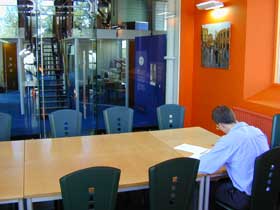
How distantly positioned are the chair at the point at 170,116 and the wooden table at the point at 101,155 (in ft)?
1.09

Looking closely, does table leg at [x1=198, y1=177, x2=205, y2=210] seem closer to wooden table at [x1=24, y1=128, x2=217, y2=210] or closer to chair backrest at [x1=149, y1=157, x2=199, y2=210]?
wooden table at [x1=24, y1=128, x2=217, y2=210]

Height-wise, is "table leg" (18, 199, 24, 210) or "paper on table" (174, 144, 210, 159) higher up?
"paper on table" (174, 144, 210, 159)

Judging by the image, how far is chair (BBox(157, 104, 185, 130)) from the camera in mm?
4363

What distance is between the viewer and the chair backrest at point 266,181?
8.16ft

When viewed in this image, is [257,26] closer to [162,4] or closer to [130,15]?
[162,4]

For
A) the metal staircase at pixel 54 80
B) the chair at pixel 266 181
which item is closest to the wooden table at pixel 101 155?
the chair at pixel 266 181

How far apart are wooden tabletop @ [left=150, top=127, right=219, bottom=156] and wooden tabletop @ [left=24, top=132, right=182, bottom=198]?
0.32 feet

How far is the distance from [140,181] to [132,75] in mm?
6277

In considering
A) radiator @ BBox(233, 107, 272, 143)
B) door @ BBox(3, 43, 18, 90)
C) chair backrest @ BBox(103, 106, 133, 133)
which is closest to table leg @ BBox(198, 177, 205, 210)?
chair backrest @ BBox(103, 106, 133, 133)

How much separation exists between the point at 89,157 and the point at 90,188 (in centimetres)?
99

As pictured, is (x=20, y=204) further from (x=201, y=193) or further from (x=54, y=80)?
(x=54, y=80)

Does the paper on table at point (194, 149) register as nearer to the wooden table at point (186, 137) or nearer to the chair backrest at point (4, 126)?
the wooden table at point (186, 137)

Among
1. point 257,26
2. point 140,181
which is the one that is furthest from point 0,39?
point 140,181

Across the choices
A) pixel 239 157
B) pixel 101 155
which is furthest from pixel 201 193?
pixel 101 155
